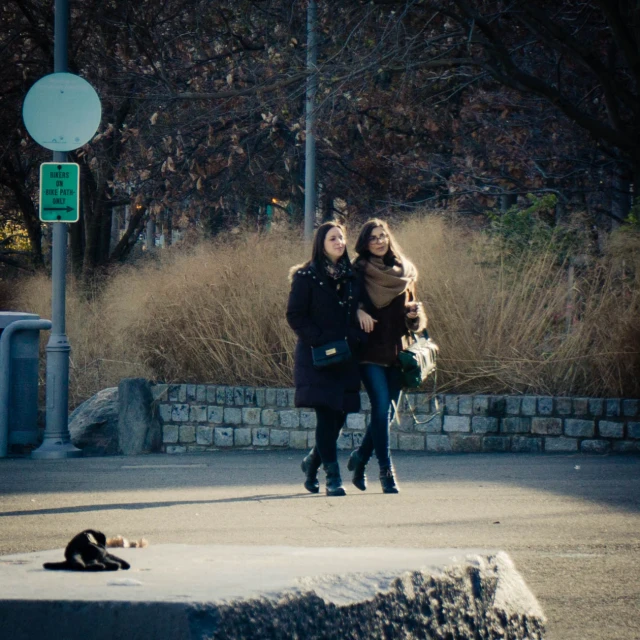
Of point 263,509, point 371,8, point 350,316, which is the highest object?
point 371,8

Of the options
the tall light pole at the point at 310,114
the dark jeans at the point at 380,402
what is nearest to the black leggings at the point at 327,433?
the dark jeans at the point at 380,402

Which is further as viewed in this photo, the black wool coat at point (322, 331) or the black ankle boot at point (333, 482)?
the black ankle boot at point (333, 482)

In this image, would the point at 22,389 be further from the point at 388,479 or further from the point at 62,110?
the point at 388,479

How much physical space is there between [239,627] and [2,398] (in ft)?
28.1

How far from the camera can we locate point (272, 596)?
2.93 m

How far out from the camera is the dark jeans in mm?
8031

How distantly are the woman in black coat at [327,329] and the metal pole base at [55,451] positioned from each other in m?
3.56

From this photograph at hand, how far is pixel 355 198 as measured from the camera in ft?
77.6

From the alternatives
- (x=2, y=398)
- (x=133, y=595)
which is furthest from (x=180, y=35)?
(x=133, y=595)

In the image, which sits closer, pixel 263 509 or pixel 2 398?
pixel 263 509

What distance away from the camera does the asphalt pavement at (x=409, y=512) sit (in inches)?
211

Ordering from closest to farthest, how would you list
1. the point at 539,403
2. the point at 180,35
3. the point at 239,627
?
Answer: the point at 239,627, the point at 539,403, the point at 180,35

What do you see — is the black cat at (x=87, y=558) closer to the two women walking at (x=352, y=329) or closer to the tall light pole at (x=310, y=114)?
the two women walking at (x=352, y=329)

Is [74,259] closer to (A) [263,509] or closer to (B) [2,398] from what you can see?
(B) [2,398]
